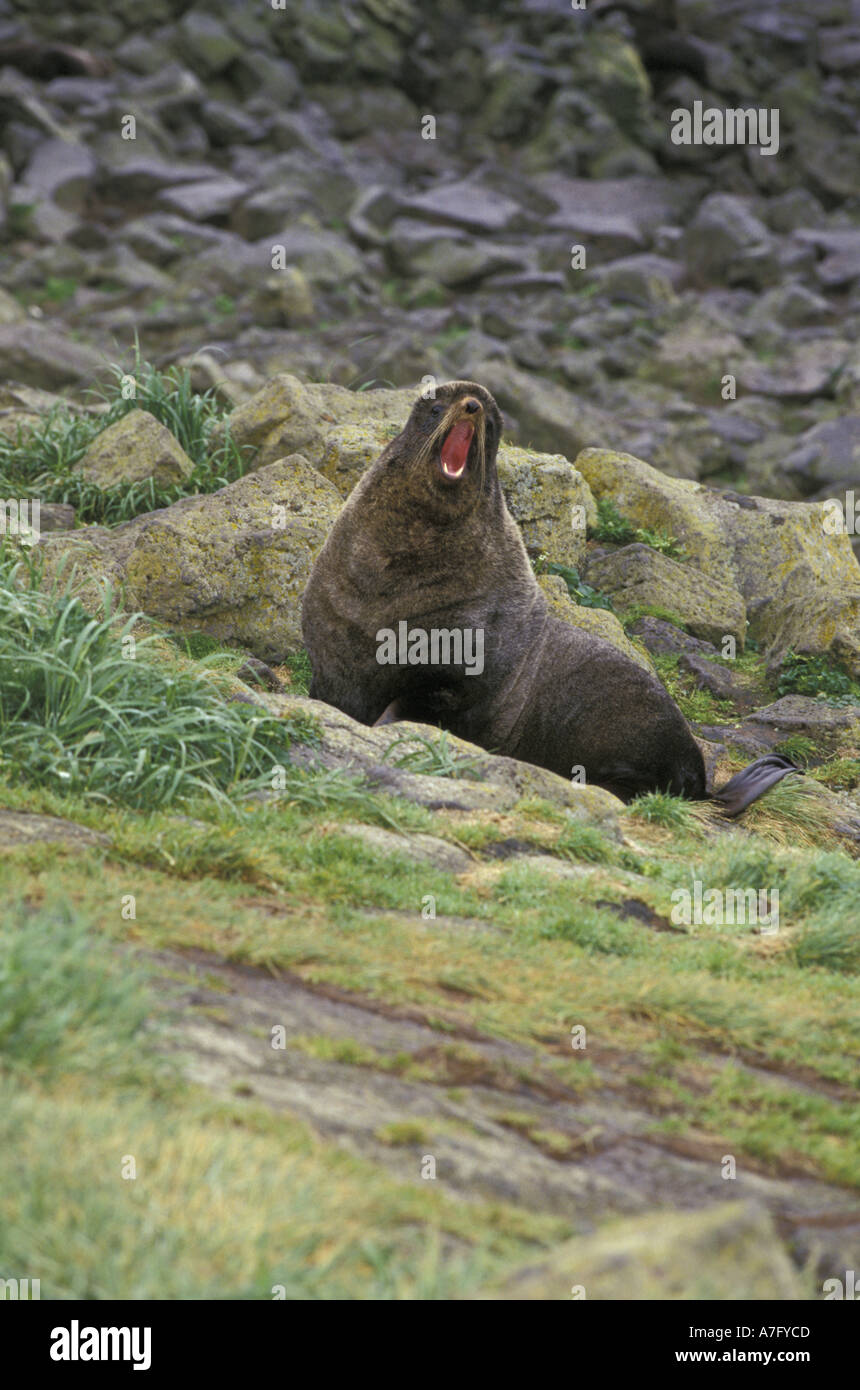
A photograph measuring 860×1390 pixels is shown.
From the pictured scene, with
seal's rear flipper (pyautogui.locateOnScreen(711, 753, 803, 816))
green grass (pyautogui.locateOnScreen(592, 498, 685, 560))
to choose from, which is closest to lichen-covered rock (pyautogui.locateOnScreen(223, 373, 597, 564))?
green grass (pyautogui.locateOnScreen(592, 498, 685, 560))

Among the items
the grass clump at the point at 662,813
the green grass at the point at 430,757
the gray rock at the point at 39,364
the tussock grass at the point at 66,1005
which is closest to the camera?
the tussock grass at the point at 66,1005

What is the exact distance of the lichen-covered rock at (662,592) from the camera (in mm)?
11234

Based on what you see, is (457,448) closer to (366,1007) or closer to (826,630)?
(366,1007)

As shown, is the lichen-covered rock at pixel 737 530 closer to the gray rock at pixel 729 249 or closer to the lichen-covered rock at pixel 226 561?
the lichen-covered rock at pixel 226 561

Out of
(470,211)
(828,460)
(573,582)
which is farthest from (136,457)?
(470,211)

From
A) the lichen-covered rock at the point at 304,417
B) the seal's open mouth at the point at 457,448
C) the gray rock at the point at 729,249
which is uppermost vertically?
the gray rock at the point at 729,249

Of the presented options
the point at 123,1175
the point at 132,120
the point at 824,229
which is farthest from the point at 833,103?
the point at 123,1175

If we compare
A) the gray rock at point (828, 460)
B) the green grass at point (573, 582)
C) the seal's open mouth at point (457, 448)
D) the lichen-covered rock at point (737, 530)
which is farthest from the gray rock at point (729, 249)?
the seal's open mouth at point (457, 448)

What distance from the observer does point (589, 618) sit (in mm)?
9797

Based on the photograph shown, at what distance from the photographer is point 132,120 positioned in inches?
1158

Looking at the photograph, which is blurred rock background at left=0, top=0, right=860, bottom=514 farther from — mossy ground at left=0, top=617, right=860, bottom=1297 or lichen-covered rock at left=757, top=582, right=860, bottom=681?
mossy ground at left=0, top=617, right=860, bottom=1297

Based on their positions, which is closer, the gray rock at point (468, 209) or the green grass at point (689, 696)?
the green grass at point (689, 696)

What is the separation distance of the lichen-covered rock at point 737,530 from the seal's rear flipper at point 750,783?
3.47 metres
